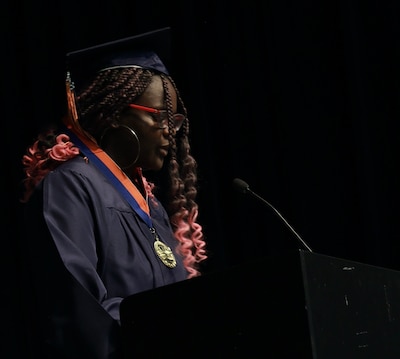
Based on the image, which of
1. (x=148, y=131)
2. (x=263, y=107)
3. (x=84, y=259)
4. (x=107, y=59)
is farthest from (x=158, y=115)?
(x=263, y=107)

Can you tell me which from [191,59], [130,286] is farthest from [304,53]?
[130,286]

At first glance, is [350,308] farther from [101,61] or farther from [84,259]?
[101,61]

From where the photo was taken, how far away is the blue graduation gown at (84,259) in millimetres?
2230

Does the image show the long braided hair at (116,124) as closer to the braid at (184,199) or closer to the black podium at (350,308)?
the braid at (184,199)

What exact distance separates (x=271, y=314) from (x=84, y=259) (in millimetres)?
549

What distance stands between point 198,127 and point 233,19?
1.50 feet

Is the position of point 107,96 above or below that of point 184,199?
above

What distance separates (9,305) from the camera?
4062 mm

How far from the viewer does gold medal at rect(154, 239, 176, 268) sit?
2597 millimetres

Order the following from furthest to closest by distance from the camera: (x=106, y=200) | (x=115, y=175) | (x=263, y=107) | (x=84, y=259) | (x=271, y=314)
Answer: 1. (x=263, y=107)
2. (x=115, y=175)
3. (x=106, y=200)
4. (x=84, y=259)
5. (x=271, y=314)

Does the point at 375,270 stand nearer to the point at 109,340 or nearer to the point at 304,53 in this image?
the point at 109,340

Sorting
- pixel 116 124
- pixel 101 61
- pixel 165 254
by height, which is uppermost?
pixel 101 61

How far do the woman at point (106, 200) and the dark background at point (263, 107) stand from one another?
3.06 feet

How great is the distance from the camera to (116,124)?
271 cm
